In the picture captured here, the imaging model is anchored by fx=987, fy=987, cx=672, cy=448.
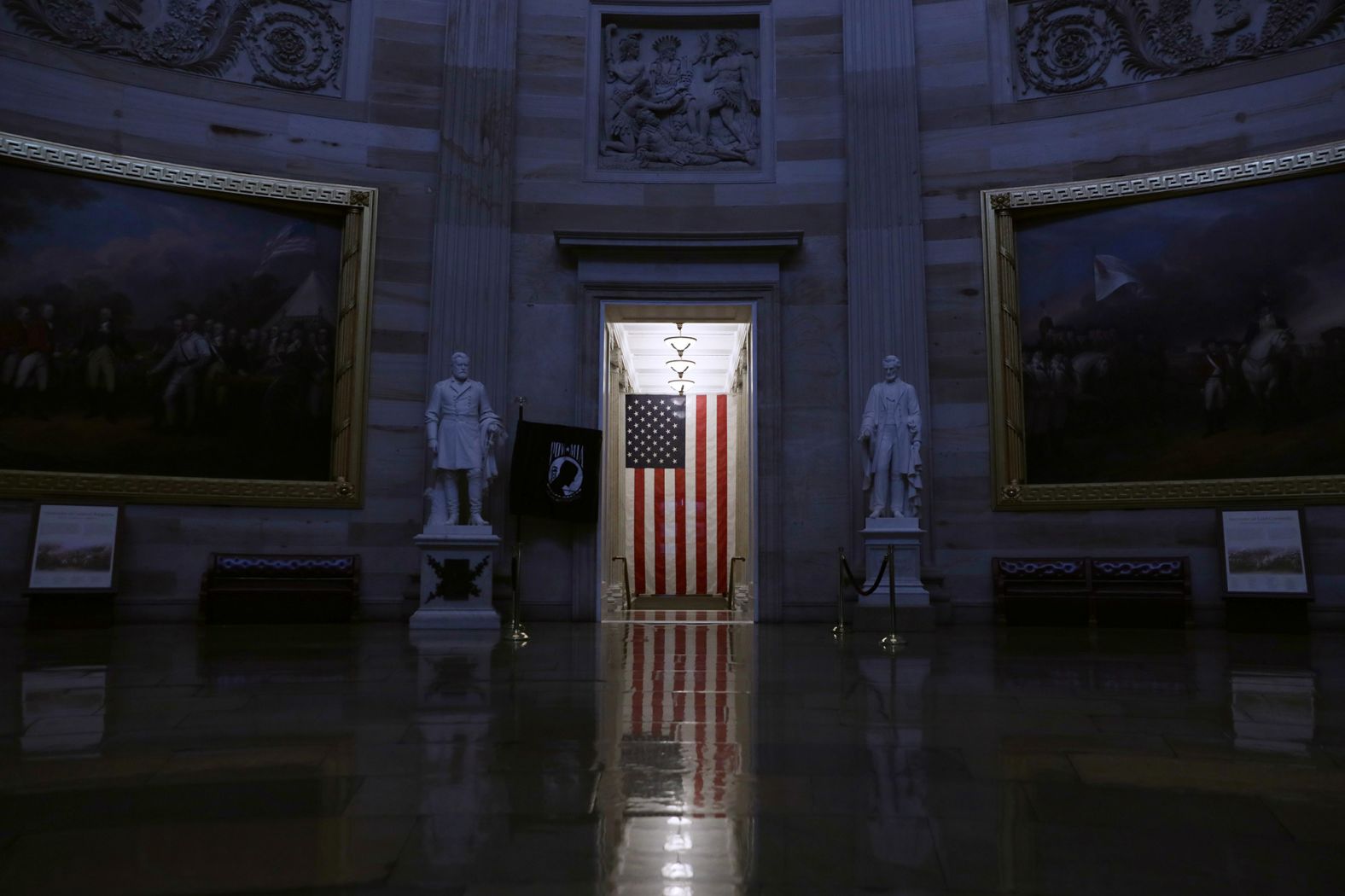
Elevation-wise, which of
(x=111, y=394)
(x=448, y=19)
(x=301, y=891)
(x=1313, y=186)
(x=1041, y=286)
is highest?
(x=448, y=19)

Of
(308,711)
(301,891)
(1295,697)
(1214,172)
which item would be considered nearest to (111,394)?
(308,711)

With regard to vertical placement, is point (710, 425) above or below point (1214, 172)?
below

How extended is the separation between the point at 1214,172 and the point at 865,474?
6.32m

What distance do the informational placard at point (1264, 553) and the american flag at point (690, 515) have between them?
1243cm

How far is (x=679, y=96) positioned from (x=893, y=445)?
681 centimetres

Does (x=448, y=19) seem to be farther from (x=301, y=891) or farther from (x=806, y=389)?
(x=301, y=891)

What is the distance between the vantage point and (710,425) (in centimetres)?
2414

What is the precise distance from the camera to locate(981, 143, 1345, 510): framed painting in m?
12.9

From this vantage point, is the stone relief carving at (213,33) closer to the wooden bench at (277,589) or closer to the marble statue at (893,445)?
the wooden bench at (277,589)

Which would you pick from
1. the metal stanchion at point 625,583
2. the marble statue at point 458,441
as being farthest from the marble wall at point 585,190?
the metal stanchion at point 625,583

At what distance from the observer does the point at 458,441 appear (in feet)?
41.5

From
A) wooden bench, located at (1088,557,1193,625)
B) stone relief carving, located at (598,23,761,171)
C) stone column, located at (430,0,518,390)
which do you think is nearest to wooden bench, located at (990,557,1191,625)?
wooden bench, located at (1088,557,1193,625)

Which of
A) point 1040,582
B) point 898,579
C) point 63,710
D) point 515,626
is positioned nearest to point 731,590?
point 898,579

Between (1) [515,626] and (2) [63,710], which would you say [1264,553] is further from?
(2) [63,710]
